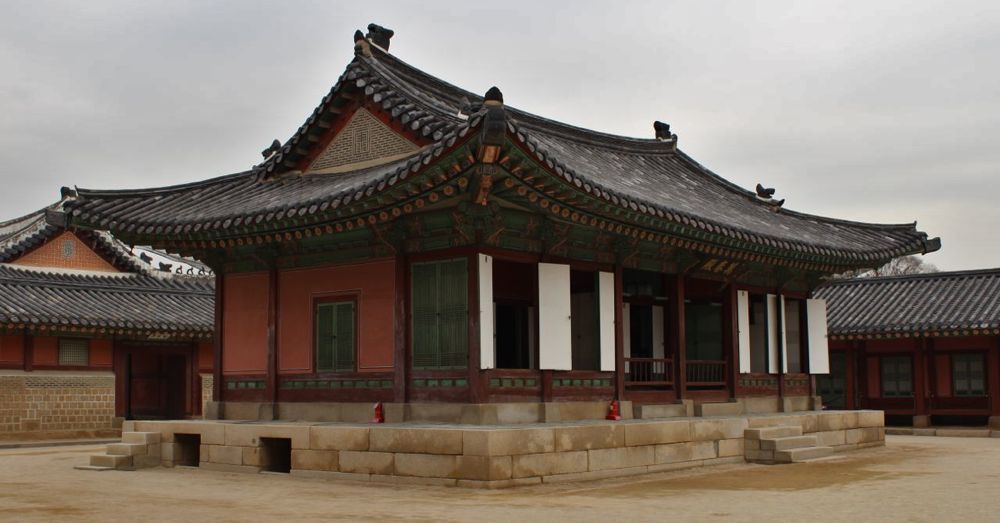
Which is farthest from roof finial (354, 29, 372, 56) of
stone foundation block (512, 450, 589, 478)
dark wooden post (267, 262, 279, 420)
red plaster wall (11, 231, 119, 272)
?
red plaster wall (11, 231, 119, 272)

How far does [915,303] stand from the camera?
34.1m

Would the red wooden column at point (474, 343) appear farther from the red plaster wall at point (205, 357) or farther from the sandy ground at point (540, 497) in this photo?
the red plaster wall at point (205, 357)

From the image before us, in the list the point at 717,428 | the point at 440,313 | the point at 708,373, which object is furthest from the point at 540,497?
the point at 708,373

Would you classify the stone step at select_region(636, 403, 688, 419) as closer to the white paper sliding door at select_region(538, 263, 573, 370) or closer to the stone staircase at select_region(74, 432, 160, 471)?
the white paper sliding door at select_region(538, 263, 573, 370)

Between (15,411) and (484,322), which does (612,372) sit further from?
(15,411)

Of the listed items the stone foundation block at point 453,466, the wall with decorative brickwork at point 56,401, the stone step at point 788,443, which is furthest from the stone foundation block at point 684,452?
the wall with decorative brickwork at point 56,401

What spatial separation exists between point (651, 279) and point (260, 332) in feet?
26.1

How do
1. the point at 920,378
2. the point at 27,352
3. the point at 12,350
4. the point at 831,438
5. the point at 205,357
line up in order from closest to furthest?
1. the point at 831,438
2. the point at 12,350
3. the point at 27,352
4. the point at 920,378
5. the point at 205,357

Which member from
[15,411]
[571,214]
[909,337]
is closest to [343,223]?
[571,214]

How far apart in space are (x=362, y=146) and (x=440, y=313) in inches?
174

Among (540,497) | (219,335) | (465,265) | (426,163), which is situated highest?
(426,163)

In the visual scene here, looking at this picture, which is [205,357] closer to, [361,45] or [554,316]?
[361,45]

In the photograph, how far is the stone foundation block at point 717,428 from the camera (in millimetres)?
18050

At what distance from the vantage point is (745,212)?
24125 mm
